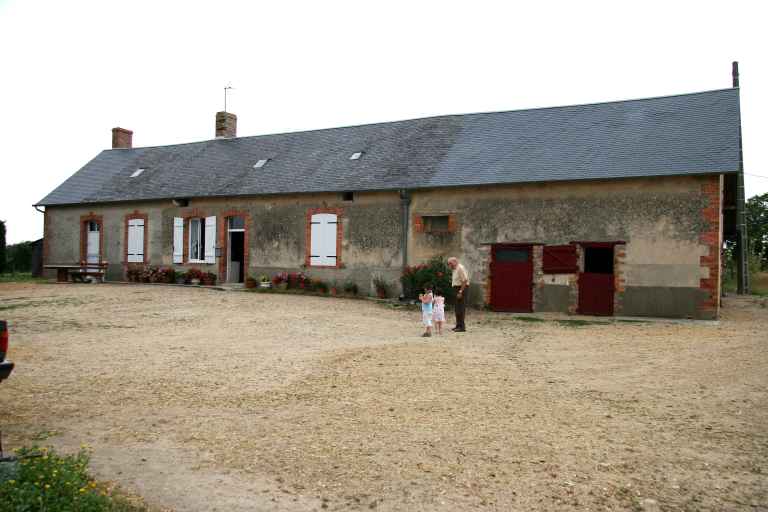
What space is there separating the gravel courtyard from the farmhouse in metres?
3.72

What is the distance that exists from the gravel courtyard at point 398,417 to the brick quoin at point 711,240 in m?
2.89

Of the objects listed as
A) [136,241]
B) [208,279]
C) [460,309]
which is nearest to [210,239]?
[208,279]

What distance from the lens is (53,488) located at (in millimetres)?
3502

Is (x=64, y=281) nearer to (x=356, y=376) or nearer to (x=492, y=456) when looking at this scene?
(x=356, y=376)

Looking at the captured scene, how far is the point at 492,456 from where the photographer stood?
449cm

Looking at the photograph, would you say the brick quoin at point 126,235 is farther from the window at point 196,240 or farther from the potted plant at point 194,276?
the potted plant at point 194,276

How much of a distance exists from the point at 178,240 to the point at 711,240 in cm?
1562

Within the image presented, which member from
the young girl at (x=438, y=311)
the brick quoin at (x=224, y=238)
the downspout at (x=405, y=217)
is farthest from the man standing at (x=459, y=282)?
the brick quoin at (x=224, y=238)

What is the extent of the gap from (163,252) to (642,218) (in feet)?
48.9

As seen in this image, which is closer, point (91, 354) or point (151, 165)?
point (91, 354)

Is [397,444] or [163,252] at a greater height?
[163,252]

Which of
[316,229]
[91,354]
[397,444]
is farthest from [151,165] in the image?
[397,444]

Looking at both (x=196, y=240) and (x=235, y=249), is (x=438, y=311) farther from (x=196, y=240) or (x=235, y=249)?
(x=196, y=240)

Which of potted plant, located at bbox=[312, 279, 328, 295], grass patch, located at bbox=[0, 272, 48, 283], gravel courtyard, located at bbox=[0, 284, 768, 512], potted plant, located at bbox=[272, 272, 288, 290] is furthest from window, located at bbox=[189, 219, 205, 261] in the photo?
gravel courtyard, located at bbox=[0, 284, 768, 512]
